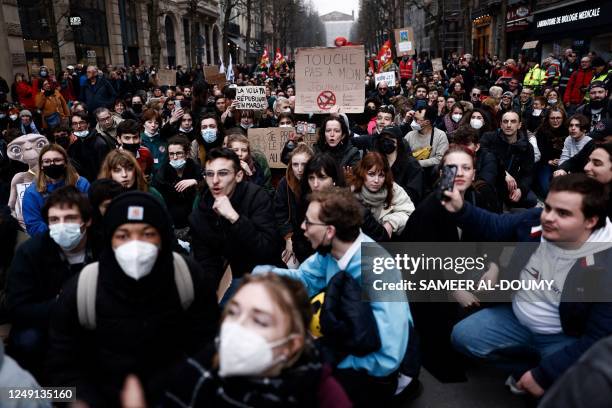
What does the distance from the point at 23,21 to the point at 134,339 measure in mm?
19727

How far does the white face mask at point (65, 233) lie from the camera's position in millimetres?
2848

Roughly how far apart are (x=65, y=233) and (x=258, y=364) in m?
1.72

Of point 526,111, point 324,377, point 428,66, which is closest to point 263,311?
point 324,377

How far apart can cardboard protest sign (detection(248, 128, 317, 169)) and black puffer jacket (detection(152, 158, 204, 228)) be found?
2.07 m

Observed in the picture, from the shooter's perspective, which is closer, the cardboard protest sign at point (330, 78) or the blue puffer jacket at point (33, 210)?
the blue puffer jacket at point (33, 210)

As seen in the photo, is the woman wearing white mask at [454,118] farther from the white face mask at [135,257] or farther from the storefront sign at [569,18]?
the storefront sign at [569,18]

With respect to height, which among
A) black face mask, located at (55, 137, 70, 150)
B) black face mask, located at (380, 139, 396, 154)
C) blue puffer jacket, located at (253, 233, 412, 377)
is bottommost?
blue puffer jacket, located at (253, 233, 412, 377)

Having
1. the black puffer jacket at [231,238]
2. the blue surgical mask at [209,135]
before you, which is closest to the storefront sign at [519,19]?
the blue surgical mask at [209,135]

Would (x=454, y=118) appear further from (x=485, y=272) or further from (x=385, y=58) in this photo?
(x=385, y=58)

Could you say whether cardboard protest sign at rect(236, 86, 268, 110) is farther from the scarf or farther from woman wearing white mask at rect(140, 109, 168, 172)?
the scarf

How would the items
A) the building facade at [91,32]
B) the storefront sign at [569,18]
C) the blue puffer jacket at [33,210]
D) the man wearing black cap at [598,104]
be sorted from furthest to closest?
the storefront sign at [569,18], the building facade at [91,32], the man wearing black cap at [598,104], the blue puffer jacket at [33,210]

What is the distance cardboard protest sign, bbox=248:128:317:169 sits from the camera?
282 inches

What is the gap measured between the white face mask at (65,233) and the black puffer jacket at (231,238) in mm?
926

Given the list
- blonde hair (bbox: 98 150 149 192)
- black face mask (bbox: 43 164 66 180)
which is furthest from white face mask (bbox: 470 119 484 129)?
black face mask (bbox: 43 164 66 180)
